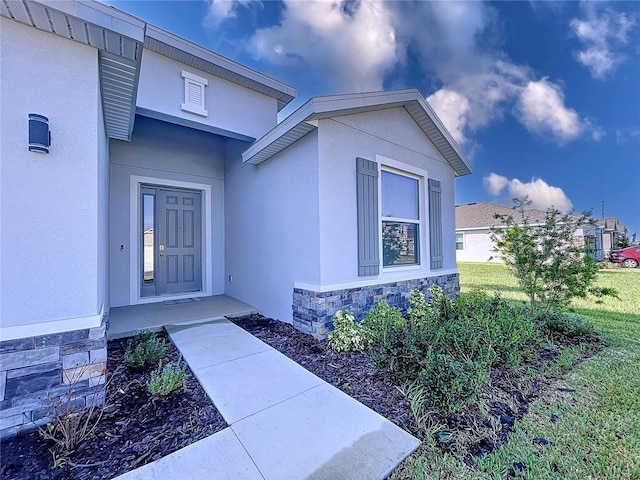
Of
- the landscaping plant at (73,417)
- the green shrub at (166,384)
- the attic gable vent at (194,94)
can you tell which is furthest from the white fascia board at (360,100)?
the landscaping plant at (73,417)

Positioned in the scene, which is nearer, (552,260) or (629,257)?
(552,260)

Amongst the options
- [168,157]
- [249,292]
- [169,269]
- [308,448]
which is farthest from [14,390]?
[168,157]

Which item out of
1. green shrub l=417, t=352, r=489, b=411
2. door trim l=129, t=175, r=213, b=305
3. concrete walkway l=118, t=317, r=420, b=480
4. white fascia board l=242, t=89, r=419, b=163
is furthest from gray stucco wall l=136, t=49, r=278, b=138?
green shrub l=417, t=352, r=489, b=411

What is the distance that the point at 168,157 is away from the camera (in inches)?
246

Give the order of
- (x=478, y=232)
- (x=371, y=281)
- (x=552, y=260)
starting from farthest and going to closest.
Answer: (x=478, y=232), (x=371, y=281), (x=552, y=260)

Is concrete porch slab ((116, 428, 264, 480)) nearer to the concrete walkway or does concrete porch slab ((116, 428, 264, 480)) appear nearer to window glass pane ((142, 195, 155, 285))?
the concrete walkway

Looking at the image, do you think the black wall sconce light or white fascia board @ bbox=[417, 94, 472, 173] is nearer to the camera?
the black wall sconce light

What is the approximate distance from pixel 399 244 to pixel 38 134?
205 inches

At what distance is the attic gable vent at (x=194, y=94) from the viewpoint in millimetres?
5148

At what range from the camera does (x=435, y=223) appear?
20.2 feet

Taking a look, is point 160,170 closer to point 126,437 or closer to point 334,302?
point 334,302

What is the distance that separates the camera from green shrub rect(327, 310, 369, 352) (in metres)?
3.77

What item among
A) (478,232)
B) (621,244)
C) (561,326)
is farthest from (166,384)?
(621,244)

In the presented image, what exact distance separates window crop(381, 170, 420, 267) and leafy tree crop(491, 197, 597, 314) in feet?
5.52
